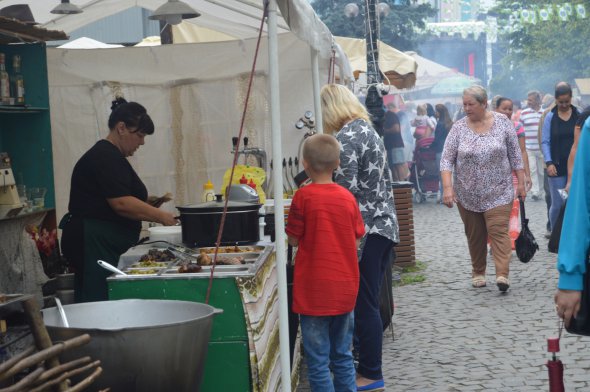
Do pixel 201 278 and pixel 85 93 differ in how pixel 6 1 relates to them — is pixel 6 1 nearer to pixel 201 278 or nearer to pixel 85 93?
pixel 85 93

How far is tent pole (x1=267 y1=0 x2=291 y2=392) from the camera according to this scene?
5.15 metres

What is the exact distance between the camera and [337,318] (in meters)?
5.60

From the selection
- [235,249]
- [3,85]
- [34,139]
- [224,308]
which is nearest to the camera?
[224,308]

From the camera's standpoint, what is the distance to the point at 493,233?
9641mm

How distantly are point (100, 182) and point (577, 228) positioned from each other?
10.9 ft

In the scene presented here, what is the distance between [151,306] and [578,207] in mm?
2017

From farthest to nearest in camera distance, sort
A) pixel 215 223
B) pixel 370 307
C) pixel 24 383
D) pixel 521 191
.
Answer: pixel 521 191 → pixel 370 307 → pixel 215 223 → pixel 24 383

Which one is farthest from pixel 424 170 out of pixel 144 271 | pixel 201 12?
pixel 144 271

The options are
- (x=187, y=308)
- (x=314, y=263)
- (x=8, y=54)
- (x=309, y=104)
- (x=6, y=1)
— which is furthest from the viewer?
(x=309, y=104)

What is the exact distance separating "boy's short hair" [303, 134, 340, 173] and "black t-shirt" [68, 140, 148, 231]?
53.1 inches

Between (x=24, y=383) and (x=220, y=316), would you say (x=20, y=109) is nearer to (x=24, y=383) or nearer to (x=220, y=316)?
(x=220, y=316)

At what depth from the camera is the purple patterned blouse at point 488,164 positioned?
9562mm

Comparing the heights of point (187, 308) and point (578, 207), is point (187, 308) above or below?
below

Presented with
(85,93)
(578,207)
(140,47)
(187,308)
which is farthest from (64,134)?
(578,207)
